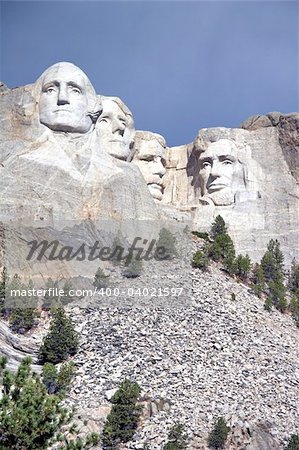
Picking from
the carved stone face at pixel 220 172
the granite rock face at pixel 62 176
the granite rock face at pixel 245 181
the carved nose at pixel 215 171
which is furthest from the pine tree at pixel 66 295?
the carved nose at pixel 215 171

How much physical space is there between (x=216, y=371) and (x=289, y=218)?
11059 mm

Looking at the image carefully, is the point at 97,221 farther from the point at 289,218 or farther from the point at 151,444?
the point at 151,444

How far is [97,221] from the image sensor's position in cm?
3172

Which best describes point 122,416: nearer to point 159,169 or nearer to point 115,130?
point 115,130

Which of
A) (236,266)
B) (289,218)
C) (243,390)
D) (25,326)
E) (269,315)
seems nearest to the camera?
(243,390)

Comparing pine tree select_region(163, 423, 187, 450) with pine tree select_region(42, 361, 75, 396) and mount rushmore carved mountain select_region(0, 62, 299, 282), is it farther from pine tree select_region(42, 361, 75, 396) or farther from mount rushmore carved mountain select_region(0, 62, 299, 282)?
mount rushmore carved mountain select_region(0, 62, 299, 282)

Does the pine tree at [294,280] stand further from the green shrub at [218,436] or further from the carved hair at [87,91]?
the green shrub at [218,436]

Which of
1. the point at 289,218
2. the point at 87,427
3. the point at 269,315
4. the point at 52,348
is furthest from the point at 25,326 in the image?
the point at 289,218

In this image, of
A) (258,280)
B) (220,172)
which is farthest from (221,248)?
(220,172)

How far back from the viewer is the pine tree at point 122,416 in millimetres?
22719

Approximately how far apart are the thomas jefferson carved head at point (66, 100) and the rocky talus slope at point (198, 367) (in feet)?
21.3

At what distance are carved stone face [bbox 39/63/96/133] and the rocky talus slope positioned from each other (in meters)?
6.48

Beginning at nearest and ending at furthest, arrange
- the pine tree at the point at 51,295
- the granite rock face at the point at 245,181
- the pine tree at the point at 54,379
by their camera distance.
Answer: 1. the pine tree at the point at 54,379
2. the pine tree at the point at 51,295
3. the granite rock face at the point at 245,181

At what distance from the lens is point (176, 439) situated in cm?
2269
